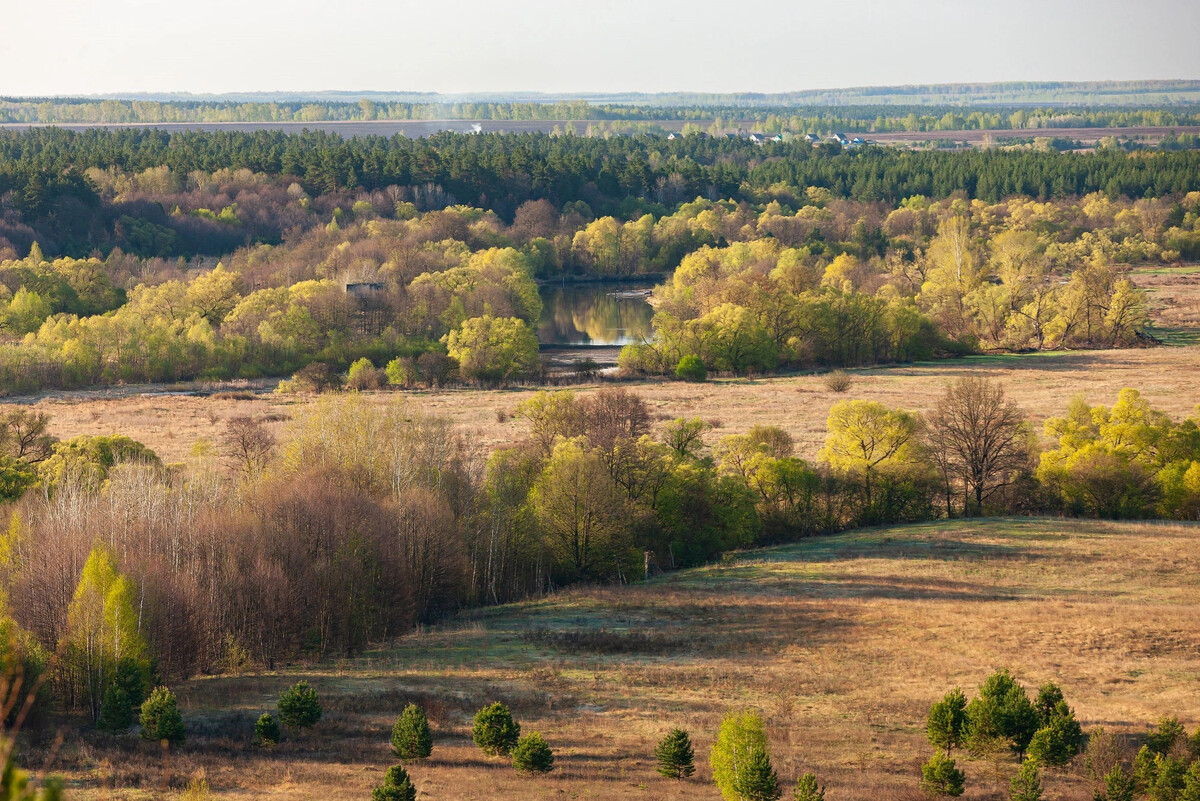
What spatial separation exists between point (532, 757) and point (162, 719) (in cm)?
657

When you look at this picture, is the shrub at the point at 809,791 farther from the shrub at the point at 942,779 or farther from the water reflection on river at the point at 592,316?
the water reflection on river at the point at 592,316

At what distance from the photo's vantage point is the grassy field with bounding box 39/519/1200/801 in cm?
2045

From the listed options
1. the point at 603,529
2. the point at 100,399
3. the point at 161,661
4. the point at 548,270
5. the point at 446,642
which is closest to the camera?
the point at 161,661

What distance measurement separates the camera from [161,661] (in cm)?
2520

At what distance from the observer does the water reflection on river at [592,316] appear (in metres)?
92.9

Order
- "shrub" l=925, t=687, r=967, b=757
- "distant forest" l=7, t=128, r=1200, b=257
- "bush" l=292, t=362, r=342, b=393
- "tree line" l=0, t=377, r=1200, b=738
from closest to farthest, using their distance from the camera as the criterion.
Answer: "shrub" l=925, t=687, r=967, b=757, "tree line" l=0, t=377, r=1200, b=738, "bush" l=292, t=362, r=342, b=393, "distant forest" l=7, t=128, r=1200, b=257

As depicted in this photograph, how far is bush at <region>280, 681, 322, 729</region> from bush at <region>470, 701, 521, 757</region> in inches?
128

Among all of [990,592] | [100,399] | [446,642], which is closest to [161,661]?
[446,642]

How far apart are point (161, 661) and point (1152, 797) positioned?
19106 mm

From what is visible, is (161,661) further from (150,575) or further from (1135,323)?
(1135,323)

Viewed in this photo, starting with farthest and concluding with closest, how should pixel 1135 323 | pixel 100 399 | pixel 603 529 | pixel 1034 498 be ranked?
pixel 1135 323 < pixel 100 399 < pixel 1034 498 < pixel 603 529

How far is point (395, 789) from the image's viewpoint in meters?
17.7

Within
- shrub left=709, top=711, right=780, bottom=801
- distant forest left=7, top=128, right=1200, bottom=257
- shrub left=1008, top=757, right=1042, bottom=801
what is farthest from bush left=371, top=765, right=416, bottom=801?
distant forest left=7, top=128, right=1200, bottom=257

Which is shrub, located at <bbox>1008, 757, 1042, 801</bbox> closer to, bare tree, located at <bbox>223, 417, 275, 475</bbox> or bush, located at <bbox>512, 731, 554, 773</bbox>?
bush, located at <bbox>512, 731, 554, 773</bbox>
